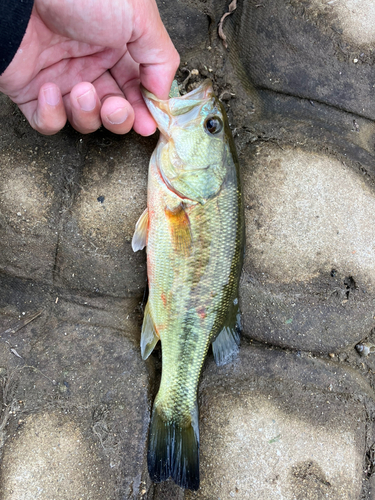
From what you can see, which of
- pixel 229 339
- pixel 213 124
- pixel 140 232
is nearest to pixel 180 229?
pixel 140 232

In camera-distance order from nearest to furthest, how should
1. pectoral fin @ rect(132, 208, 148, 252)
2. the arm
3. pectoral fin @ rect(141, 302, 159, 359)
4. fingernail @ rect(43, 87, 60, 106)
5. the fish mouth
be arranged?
the arm
fingernail @ rect(43, 87, 60, 106)
the fish mouth
pectoral fin @ rect(132, 208, 148, 252)
pectoral fin @ rect(141, 302, 159, 359)

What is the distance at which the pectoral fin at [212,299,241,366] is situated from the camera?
8.48 feet

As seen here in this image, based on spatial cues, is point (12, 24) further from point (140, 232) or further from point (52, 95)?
point (140, 232)

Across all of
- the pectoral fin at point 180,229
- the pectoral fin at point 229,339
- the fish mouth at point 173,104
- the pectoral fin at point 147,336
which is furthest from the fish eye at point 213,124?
the pectoral fin at point 147,336

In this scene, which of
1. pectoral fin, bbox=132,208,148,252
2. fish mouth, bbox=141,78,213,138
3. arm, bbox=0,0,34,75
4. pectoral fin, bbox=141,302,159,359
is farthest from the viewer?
pectoral fin, bbox=141,302,159,359

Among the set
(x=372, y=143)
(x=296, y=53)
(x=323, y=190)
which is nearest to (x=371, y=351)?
(x=323, y=190)

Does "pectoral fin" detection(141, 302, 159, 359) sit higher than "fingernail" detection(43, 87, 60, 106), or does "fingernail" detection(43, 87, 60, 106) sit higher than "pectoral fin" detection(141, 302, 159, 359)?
"fingernail" detection(43, 87, 60, 106)

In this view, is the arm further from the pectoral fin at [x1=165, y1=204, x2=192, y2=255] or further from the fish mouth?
the pectoral fin at [x1=165, y1=204, x2=192, y2=255]

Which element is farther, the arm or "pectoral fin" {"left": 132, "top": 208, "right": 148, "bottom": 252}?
"pectoral fin" {"left": 132, "top": 208, "right": 148, "bottom": 252}

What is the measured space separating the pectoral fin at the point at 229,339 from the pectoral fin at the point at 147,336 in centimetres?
44

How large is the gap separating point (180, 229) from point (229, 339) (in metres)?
0.88

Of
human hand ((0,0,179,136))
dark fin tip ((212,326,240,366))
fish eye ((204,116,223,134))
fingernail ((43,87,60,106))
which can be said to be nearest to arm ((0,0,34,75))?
human hand ((0,0,179,136))

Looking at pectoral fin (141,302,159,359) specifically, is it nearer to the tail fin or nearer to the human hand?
the tail fin

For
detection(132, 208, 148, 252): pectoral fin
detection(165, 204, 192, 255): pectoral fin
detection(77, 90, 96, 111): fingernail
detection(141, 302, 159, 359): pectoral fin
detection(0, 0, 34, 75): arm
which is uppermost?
detection(0, 0, 34, 75): arm
